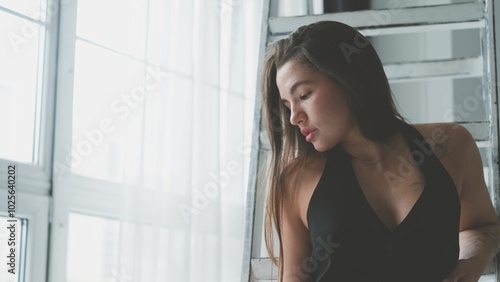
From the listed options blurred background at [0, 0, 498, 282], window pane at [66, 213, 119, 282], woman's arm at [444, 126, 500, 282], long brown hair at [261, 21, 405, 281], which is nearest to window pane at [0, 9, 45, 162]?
blurred background at [0, 0, 498, 282]

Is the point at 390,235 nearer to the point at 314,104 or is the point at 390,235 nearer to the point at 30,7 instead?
the point at 314,104

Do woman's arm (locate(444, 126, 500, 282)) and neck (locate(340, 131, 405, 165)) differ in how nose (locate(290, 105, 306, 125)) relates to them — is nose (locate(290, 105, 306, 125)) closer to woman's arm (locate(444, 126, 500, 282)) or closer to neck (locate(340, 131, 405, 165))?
neck (locate(340, 131, 405, 165))

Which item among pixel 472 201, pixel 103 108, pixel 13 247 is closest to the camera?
pixel 472 201

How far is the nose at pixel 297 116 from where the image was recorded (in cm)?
155

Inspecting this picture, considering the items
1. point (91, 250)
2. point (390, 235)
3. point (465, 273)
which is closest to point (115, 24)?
point (91, 250)

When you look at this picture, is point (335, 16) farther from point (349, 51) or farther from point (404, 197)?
point (404, 197)

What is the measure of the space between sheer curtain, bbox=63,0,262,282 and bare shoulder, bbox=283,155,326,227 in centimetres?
55

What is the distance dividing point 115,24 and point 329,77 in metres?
0.88

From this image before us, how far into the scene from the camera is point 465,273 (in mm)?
1520

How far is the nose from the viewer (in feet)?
5.08

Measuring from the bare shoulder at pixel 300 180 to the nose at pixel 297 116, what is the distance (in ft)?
0.67

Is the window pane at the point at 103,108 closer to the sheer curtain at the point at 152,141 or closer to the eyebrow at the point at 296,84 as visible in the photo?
the sheer curtain at the point at 152,141

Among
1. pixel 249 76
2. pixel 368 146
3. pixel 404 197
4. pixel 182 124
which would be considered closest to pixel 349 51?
pixel 368 146

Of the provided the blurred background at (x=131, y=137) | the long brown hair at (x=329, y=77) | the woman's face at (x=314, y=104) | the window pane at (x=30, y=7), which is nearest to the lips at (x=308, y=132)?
the woman's face at (x=314, y=104)
